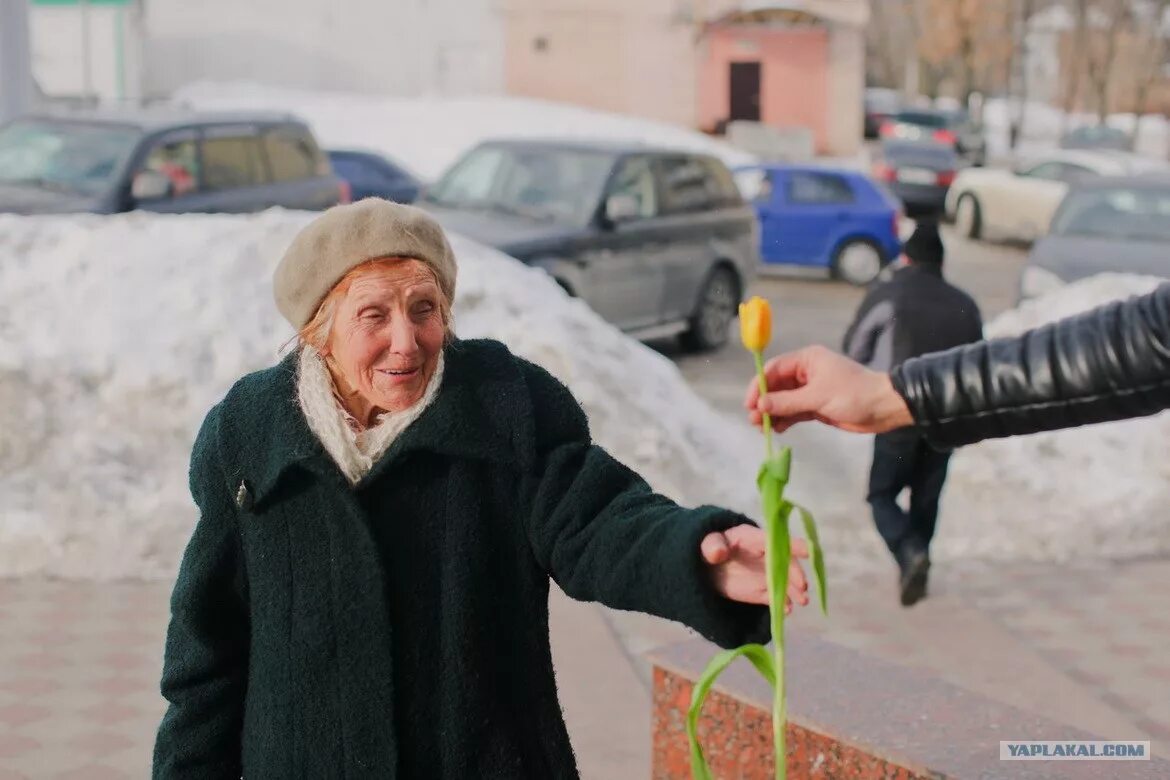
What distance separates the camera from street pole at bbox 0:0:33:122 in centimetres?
1429

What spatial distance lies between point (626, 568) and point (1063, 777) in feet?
5.65

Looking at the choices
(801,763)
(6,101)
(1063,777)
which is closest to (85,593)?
(801,763)

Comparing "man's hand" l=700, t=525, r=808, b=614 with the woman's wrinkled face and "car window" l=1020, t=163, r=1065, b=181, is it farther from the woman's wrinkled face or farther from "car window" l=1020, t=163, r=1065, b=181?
"car window" l=1020, t=163, r=1065, b=181

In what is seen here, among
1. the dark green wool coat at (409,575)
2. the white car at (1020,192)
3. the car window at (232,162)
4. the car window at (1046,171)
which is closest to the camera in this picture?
the dark green wool coat at (409,575)

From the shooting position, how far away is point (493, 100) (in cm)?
3950

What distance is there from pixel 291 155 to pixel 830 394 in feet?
38.8

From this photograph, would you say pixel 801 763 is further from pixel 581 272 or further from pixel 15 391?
pixel 581 272

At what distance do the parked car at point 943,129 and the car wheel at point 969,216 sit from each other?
17.1 m

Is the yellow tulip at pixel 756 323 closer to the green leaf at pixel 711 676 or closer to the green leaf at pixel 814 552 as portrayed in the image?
the green leaf at pixel 814 552

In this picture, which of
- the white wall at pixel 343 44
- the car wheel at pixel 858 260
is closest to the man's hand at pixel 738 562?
the car wheel at pixel 858 260

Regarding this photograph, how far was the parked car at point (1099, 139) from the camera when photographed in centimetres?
3934

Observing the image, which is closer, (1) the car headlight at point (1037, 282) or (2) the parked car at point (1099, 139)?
(1) the car headlight at point (1037, 282)

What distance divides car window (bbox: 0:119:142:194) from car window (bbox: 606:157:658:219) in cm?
370

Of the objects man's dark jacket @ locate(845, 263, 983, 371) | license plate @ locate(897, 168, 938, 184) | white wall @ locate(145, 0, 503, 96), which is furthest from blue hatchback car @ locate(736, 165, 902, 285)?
white wall @ locate(145, 0, 503, 96)
